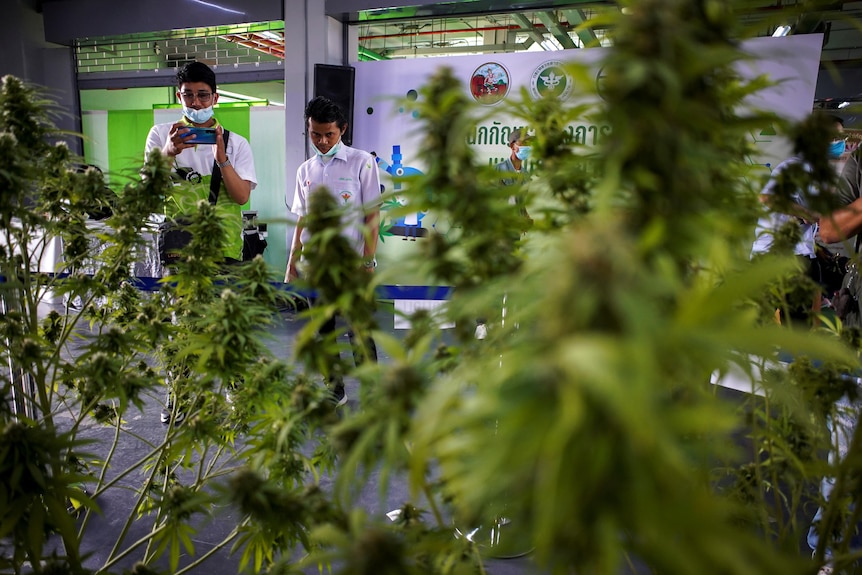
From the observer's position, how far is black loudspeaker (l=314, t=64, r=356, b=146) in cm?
442

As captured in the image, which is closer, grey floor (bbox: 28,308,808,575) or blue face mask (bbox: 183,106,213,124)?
grey floor (bbox: 28,308,808,575)

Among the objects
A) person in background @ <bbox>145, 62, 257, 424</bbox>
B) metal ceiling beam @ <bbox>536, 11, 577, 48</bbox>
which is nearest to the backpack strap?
person in background @ <bbox>145, 62, 257, 424</bbox>

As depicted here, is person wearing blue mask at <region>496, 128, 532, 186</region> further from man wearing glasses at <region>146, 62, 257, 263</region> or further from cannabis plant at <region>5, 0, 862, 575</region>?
man wearing glasses at <region>146, 62, 257, 263</region>

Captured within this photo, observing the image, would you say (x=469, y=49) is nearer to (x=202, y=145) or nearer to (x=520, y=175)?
(x=202, y=145)

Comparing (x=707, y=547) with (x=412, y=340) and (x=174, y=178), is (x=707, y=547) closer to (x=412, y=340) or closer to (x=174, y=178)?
(x=412, y=340)

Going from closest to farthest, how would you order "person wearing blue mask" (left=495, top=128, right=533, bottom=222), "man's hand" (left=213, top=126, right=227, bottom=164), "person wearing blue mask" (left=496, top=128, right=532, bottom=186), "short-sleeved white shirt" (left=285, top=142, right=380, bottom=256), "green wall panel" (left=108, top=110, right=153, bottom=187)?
"person wearing blue mask" (left=495, top=128, right=533, bottom=222), "person wearing blue mask" (left=496, top=128, right=532, bottom=186), "man's hand" (left=213, top=126, right=227, bottom=164), "short-sleeved white shirt" (left=285, top=142, right=380, bottom=256), "green wall panel" (left=108, top=110, right=153, bottom=187)

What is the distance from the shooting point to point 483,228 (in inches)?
25.2

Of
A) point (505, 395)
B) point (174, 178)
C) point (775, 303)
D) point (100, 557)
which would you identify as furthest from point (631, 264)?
point (100, 557)

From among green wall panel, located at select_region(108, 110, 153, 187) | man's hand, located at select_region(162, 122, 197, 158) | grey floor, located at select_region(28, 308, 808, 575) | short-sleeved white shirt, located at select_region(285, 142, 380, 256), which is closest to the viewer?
grey floor, located at select_region(28, 308, 808, 575)

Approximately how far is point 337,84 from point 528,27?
2105 millimetres

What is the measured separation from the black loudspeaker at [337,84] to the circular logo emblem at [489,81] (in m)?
1.01

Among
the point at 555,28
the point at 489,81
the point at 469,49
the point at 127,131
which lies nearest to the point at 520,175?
the point at 489,81

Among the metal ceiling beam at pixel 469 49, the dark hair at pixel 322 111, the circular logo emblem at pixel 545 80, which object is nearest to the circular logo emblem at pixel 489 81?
the circular logo emblem at pixel 545 80

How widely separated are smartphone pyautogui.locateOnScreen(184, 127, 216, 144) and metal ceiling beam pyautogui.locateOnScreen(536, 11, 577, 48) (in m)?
3.21
